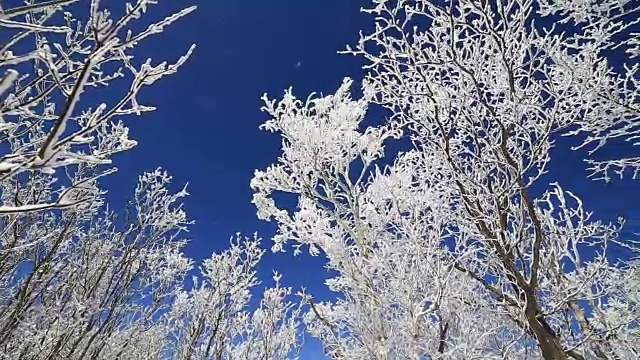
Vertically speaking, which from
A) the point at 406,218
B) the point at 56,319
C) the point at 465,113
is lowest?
the point at 56,319

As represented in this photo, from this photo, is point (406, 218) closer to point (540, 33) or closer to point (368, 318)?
point (368, 318)

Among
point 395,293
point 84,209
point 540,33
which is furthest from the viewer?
point 84,209

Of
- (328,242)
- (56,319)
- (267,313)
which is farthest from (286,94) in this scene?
(267,313)

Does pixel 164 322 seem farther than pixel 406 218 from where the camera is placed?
Yes

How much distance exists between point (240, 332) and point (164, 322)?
8.25 ft

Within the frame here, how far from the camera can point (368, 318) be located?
4.79 metres

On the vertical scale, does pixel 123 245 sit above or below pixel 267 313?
below

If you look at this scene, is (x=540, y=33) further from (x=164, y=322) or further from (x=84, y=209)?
(x=164, y=322)

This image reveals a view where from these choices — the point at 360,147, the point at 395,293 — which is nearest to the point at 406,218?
the point at 395,293

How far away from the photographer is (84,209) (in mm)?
5109

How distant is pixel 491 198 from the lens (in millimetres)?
4340

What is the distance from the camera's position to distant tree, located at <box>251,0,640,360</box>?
11.9 ft

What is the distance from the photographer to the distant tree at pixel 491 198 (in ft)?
11.9

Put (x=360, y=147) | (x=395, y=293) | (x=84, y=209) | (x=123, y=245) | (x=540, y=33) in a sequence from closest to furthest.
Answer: (x=540, y=33)
(x=395, y=293)
(x=84, y=209)
(x=123, y=245)
(x=360, y=147)
